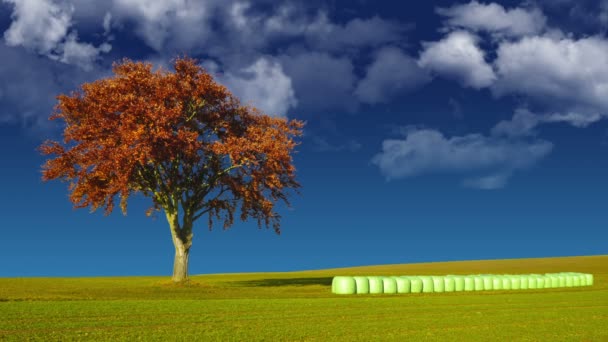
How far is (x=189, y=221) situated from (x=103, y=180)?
7.32 meters

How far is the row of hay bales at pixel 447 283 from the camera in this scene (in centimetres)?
3972

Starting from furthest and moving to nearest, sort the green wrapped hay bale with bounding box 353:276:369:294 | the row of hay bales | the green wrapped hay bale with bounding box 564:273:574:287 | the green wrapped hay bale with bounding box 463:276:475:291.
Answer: the green wrapped hay bale with bounding box 564:273:574:287, the green wrapped hay bale with bounding box 463:276:475:291, the row of hay bales, the green wrapped hay bale with bounding box 353:276:369:294

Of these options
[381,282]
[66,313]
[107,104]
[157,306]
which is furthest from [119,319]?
[107,104]

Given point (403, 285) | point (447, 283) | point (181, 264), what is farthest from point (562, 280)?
point (181, 264)

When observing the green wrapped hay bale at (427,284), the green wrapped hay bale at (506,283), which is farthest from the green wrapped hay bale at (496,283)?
the green wrapped hay bale at (427,284)

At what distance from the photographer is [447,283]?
43719 millimetres

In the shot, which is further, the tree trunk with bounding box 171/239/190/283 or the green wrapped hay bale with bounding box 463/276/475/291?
the tree trunk with bounding box 171/239/190/283

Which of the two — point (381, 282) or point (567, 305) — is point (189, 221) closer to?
point (381, 282)

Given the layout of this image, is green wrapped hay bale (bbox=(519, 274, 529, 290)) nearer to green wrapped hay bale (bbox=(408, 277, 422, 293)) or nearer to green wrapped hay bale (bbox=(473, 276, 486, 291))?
green wrapped hay bale (bbox=(473, 276, 486, 291))

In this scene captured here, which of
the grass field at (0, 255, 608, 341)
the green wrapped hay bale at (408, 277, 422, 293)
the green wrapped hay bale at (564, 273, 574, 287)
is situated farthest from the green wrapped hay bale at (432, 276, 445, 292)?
the green wrapped hay bale at (564, 273, 574, 287)

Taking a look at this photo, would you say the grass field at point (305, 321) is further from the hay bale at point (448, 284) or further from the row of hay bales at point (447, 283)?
the hay bale at point (448, 284)

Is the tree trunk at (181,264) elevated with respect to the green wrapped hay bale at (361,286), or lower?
elevated

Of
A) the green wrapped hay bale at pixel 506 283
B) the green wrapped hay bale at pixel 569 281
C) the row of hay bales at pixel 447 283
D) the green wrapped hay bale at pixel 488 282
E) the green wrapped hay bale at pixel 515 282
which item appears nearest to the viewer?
the row of hay bales at pixel 447 283

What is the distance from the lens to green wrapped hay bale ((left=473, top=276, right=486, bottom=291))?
152ft
